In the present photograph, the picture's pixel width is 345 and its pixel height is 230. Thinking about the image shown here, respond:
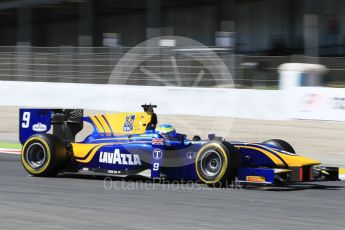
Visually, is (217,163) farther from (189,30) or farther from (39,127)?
(189,30)

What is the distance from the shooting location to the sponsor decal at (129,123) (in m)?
9.13

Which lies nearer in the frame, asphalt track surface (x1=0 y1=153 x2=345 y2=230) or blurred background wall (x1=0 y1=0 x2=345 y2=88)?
Answer: asphalt track surface (x1=0 y1=153 x2=345 y2=230)

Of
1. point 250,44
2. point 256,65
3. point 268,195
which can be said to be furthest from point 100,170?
point 250,44

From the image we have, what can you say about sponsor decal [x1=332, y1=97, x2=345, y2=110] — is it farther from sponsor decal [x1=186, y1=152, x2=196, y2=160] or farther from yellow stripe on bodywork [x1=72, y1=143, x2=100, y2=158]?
yellow stripe on bodywork [x1=72, y1=143, x2=100, y2=158]

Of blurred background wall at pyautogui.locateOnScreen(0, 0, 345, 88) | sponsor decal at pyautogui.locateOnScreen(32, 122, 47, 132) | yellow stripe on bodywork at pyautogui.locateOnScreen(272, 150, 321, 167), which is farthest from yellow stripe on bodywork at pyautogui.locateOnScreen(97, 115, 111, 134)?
blurred background wall at pyautogui.locateOnScreen(0, 0, 345, 88)

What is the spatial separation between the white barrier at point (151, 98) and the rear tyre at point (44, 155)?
21.0ft

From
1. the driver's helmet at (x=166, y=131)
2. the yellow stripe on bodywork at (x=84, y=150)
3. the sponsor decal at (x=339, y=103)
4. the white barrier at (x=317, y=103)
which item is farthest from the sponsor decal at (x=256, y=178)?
the sponsor decal at (x=339, y=103)

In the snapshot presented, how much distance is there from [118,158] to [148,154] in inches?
18.0

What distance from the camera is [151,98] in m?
17.2

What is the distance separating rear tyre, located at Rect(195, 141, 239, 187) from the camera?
8.11 metres

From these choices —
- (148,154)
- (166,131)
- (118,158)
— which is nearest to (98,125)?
(118,158)

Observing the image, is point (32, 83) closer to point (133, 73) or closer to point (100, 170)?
point (133, 73)

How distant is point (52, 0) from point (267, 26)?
11315 mm

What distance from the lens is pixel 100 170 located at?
9.16 m
